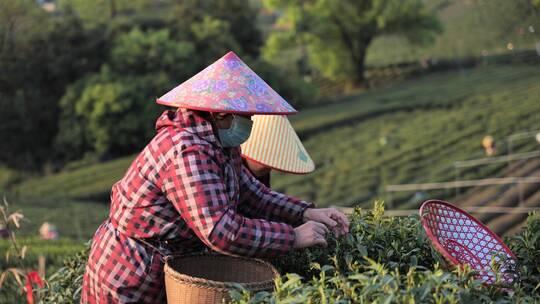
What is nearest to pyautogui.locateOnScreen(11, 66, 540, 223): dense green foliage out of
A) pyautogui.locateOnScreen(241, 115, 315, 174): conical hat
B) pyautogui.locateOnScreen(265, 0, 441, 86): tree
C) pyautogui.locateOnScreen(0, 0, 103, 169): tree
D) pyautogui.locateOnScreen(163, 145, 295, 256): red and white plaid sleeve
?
pyautogui.locateOnScreen(265, 0, 441, 86): tree

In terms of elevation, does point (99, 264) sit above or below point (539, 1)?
below

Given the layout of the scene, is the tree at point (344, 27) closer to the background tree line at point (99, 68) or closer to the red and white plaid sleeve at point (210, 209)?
the background tree line at point (99, 68)

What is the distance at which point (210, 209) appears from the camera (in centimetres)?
250

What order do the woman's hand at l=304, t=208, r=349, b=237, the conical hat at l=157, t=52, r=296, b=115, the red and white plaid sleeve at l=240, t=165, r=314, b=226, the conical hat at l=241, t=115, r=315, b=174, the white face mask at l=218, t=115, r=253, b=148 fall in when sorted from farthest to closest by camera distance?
the conical hat at l=241, t=115, r=315, b=174 < the red and white plaid sleeve at l=240, t=165, r=314, b=226 < the woman's hand at l=304, t=208, r=349, b=237 < the white face mask at l=218, t=115, r=253, b=148 < the conical hat at l=157, t=52, r=296, b=115

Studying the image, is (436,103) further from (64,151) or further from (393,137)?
(64,151)

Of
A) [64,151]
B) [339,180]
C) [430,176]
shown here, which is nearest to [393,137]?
[339,180]

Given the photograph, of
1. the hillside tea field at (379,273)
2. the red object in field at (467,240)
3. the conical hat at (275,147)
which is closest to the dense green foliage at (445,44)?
the conical hat at (275,147)

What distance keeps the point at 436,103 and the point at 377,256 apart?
34095mm

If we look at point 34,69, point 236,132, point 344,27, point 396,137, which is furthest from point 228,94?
point 344,27

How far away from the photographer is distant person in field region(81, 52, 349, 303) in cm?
A: 254

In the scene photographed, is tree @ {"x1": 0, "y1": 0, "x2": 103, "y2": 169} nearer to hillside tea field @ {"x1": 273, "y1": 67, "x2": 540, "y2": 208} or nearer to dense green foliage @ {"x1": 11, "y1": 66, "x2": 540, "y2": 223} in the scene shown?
dense green foliage @ {"x1": 11, "y1": 66, "x2": 540, "y2": 223}

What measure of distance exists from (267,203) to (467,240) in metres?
0.85

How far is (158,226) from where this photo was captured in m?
2.71

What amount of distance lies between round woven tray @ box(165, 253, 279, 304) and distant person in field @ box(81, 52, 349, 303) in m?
0.07
